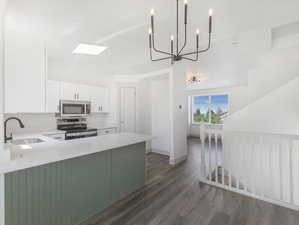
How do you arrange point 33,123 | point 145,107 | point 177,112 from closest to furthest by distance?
point 33,123
point 177,112
point 145,107

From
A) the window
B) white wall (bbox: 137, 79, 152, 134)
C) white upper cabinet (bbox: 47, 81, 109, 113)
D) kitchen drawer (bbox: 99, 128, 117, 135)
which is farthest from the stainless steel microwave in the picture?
the window

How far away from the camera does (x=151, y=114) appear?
4.81 m

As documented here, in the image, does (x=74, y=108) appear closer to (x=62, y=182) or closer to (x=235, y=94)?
(x=62, y=182)

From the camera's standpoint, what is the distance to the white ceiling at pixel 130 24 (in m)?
1.85

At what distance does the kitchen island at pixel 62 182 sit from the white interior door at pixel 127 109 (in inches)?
84.9

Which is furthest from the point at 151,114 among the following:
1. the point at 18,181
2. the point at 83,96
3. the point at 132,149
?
the point at 18,181

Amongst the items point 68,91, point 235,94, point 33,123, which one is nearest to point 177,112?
point 68,91

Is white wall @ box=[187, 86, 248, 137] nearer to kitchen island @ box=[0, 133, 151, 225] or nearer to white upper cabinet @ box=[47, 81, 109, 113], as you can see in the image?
white upper cabinet @ box=[47, 81, 109, 113]

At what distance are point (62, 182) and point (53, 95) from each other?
252cm

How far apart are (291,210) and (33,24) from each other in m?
4.38

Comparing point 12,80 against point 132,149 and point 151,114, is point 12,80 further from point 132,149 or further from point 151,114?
point 151,114

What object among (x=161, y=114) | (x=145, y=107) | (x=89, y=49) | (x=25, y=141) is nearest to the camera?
(x=25, y=141)

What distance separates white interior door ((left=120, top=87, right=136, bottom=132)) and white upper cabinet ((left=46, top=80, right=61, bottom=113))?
1.67 meters

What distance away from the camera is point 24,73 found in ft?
7.02
